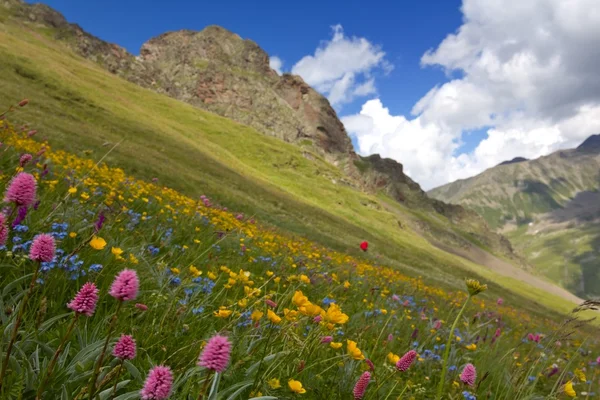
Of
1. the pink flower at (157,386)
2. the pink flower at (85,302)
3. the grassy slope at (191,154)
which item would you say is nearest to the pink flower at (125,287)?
the pink flower at (85,302)

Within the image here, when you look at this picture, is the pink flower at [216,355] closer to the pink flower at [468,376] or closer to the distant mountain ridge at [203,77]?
the pink flower at [468,376]

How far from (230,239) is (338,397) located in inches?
199

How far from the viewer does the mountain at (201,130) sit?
29.8 metres

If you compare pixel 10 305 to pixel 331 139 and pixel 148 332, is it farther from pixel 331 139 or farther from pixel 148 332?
pixel 331 139

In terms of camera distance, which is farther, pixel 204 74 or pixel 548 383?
pixel 204 74

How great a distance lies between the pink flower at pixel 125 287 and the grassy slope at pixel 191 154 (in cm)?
1304

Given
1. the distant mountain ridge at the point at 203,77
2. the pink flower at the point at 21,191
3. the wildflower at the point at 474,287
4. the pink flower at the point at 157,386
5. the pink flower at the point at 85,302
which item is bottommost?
the pink flower at the point at 157,386

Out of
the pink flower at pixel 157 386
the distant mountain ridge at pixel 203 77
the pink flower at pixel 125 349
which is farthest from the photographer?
the distant mountain ridge at pixel 203 77

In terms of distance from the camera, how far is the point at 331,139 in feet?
639

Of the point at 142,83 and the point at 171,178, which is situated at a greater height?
the point at 142,83

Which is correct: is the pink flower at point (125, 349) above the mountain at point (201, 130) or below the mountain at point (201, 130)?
below

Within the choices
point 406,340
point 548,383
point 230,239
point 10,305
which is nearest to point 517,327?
point 548,383

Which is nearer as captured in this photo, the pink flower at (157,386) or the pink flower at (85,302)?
the pink flower at (157,386)

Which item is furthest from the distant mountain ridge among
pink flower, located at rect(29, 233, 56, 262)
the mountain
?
pink flower, located at rect(29, 233, 56, 262)
